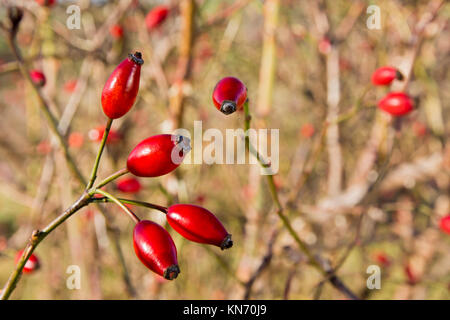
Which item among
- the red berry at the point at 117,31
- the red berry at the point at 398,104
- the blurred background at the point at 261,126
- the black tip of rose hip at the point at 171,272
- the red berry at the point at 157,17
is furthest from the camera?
the red berry at the point at 117,31

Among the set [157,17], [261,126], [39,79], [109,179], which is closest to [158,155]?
[109,179]

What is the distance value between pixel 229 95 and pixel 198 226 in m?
0.27

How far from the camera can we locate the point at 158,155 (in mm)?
728

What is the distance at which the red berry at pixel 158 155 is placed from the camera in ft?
2.39

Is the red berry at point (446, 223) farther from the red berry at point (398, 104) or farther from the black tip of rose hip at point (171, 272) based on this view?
the black tip of rose hip at point (171, 272)

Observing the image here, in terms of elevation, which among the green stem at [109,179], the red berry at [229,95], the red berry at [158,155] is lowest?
the green stem at [109,179]

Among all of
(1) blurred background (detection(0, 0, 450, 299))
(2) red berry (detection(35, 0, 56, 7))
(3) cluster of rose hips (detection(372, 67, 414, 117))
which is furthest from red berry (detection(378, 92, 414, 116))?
(2) red berry (detection(35, 0, 56, 7))

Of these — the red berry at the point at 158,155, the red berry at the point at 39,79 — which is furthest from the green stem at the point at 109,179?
the red berry at the point at 39,79

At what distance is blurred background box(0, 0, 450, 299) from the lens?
1729 mm

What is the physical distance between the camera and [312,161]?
4.80 feet

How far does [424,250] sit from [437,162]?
689 millimetres

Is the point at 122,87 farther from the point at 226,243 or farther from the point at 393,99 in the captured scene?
the point at 393,99

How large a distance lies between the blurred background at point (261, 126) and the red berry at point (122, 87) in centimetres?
35

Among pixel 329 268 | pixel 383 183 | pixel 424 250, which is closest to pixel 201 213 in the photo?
pixel 329 268
